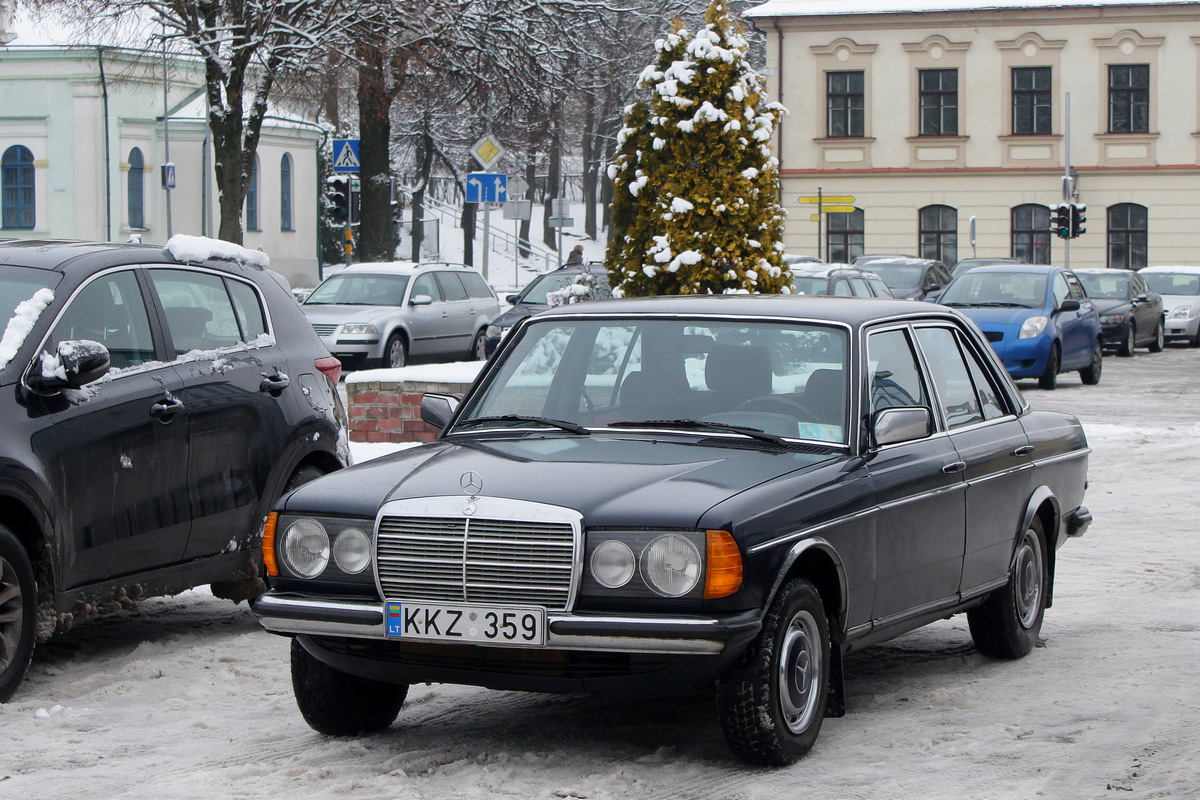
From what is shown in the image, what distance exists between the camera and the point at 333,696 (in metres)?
5.74

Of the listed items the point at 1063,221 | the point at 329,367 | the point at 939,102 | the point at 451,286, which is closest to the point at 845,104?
the point at 939,102

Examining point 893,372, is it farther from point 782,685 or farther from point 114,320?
point 114,320

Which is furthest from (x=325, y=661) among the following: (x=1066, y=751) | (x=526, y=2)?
(x=526, y=2)

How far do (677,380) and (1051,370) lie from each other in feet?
57.2

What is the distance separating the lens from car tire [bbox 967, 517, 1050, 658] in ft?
23.5

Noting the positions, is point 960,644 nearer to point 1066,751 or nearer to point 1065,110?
point 1066,751

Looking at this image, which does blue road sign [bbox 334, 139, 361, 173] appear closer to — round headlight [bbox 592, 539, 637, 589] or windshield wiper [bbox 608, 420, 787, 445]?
windshield wiper [bbox 608, 420, 787, 445]

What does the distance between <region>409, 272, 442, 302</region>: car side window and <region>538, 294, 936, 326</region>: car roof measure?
19026 mm

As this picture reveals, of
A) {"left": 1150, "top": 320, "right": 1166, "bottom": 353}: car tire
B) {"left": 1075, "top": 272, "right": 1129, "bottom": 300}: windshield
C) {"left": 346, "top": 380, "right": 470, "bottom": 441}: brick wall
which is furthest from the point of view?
{"left": 1150, "top": 320, "right": 1166, "bottom": 353}: car tire

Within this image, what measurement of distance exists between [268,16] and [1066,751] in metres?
28.4

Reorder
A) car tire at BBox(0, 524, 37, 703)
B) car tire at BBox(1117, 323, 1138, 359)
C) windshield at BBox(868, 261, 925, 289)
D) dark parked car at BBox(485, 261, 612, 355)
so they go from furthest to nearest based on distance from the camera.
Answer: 1. windshield at BBox(868, 261, 925, 289)
2. car tire at BBox(1117, 323, 1138, 359)
3. dark parked car at BBox(485, 261, 612, 355)
4. car tire at BBox(0, 524, 37, 703)

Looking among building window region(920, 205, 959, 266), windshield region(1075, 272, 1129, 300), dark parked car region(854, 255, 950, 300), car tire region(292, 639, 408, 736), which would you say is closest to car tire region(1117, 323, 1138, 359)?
windshield region(1075, 272, 1129, 300)

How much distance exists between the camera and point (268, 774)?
17.6 feet

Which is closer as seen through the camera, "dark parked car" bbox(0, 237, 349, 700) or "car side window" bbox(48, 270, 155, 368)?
"dark parked car" bbox(0, 237, 349, 700)
